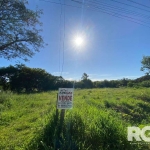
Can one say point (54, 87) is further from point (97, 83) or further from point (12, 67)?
point (97, 83)

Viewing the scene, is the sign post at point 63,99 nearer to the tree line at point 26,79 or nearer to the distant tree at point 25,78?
the tree line at point 26,79

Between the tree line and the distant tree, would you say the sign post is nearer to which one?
the tree line

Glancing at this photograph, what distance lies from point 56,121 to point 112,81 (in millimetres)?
33518

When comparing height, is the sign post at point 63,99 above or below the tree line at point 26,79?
below

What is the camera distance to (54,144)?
7.74ft
